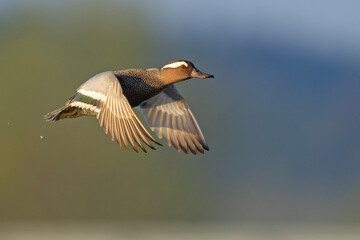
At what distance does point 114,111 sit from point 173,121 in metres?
1.22

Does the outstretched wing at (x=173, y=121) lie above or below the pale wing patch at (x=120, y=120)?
above

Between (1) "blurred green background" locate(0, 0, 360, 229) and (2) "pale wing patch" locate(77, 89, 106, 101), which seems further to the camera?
(1) "blurred green background" locate(0, 0, 360, 229)

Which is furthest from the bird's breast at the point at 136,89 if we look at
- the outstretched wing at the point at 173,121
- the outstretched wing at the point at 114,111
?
the outstretched wing at the point at 173,121

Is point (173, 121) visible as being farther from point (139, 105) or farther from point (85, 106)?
point (85, 106)

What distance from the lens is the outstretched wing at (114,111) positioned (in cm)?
613

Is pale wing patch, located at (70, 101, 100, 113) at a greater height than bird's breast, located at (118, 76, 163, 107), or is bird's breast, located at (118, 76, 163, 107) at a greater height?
bird's breast, located at (118, 76, 163, 107)

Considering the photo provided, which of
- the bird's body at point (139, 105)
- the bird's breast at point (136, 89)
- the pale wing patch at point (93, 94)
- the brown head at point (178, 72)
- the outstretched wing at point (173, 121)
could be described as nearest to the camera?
the bird's body at point (139, 105)

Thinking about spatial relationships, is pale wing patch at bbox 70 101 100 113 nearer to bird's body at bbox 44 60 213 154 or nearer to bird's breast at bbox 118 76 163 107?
bird's body at bbox 44 60 213 154

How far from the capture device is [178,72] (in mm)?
6926

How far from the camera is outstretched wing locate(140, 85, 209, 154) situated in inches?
288

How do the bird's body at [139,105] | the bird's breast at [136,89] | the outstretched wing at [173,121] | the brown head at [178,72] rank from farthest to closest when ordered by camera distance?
the outstretched wing at [173,121]
the brown head at [178,72]
the bird's breast at [136,89]
the bird's body at [139,105]

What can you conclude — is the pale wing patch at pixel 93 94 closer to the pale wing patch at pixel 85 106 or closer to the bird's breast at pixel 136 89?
the pale wing patch at pixel 85 106

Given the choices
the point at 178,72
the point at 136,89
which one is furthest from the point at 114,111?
the point at 178,72

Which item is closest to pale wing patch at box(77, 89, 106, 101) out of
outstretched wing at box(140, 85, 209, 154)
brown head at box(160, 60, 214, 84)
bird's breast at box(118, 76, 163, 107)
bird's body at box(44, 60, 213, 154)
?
bird's body at box(44, 60, 213, 154)
